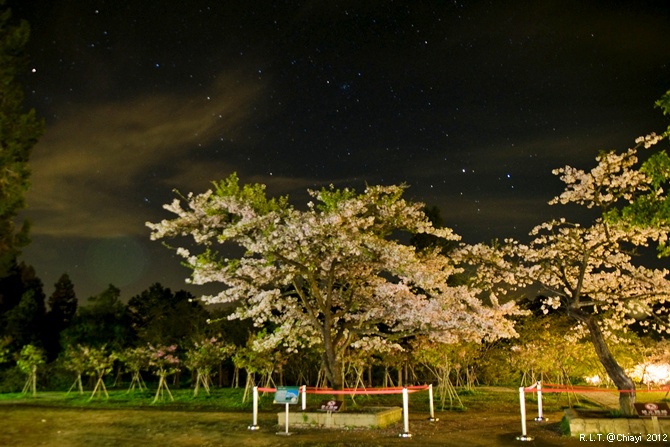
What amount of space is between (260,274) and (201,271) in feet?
5.69

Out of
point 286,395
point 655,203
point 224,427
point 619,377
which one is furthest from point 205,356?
point 655,203

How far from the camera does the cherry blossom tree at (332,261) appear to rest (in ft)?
52.1

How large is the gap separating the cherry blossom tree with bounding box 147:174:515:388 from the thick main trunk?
9.08ft

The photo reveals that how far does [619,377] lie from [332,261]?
817 centimetres

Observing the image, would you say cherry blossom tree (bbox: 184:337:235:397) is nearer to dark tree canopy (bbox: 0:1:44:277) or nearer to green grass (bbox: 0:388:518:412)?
green grass (bbox: 0:388:518:412)

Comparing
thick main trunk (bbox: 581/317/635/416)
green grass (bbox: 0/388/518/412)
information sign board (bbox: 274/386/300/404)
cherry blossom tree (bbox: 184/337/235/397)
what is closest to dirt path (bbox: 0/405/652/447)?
information sign board (bbox: 274/386/300/404)

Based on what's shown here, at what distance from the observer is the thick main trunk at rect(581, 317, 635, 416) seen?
13.5 m

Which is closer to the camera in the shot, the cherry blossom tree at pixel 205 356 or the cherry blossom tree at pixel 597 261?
the cherry blossom tree at pixel 597 261

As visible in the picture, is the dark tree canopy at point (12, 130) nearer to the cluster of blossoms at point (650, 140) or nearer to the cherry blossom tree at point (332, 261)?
the cherry blossom tree at point (332, 261)

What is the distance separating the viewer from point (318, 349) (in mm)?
21188

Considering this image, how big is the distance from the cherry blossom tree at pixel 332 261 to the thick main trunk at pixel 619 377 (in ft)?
9.08

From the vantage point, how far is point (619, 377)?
14016mm

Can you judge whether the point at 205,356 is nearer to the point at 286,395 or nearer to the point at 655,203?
the point at 286,395

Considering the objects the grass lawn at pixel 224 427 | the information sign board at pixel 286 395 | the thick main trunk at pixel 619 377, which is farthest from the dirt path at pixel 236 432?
the thick main trunk at pixel 619 377
